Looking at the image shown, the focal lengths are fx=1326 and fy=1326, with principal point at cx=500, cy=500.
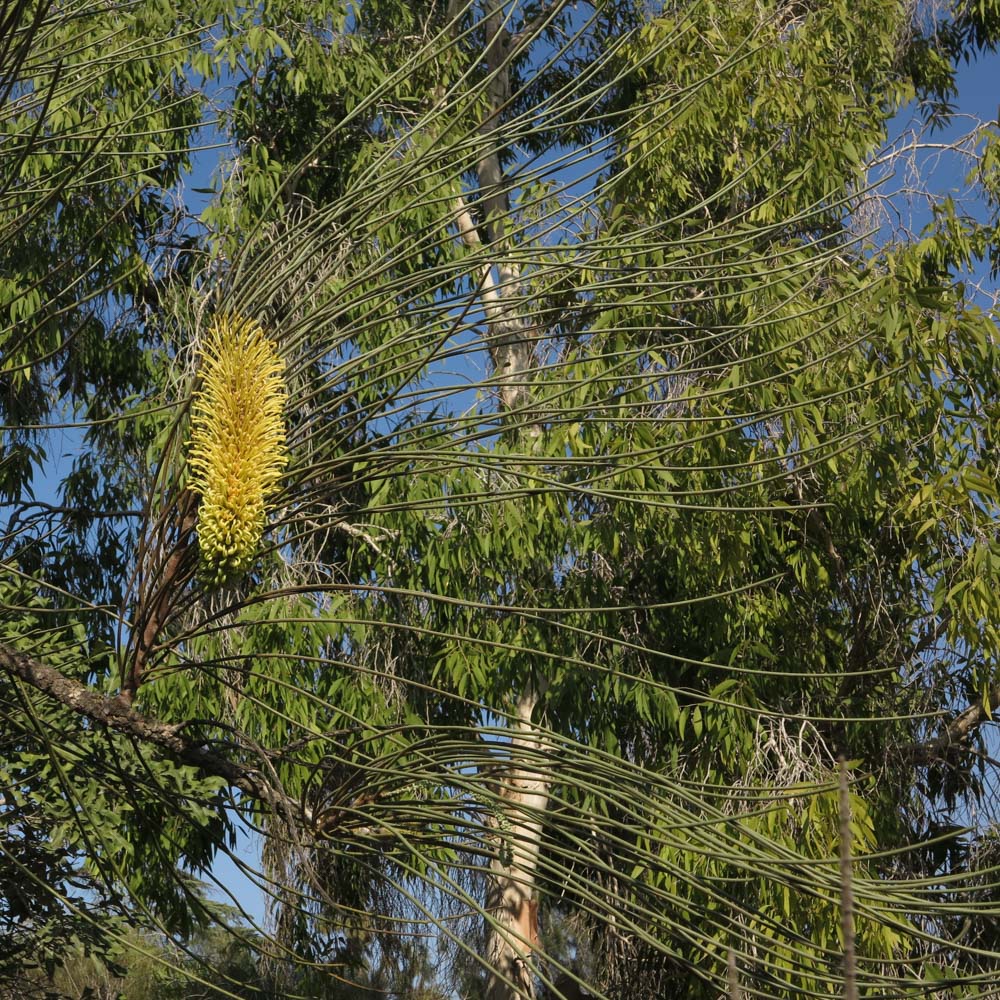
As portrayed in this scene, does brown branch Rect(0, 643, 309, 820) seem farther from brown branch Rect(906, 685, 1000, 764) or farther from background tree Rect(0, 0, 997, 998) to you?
brown branch Rect(906, 685, 1000, 764)

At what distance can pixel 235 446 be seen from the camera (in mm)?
1476

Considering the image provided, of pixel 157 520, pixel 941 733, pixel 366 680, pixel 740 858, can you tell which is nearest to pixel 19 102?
pixel 157 520

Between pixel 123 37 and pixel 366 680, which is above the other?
pixel 123 37

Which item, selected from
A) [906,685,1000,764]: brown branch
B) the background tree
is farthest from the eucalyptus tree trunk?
[906,685,1000,764]: brown branch

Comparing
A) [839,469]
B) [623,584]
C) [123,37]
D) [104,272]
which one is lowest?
[623,584]

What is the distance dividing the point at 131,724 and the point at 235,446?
0.39 metres

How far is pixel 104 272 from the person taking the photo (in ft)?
21.9

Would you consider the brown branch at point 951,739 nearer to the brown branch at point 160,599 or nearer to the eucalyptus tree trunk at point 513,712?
the eucalyptus tree trunk at point 513,712

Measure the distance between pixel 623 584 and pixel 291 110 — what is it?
3.15 m

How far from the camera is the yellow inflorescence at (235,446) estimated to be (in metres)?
1.44

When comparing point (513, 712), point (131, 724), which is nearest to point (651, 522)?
point (513, 712)

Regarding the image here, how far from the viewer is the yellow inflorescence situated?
1.44 meters

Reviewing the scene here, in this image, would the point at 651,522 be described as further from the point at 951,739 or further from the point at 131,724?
the point at 131,724

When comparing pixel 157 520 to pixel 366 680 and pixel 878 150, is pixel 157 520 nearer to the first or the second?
pixel 366 680
